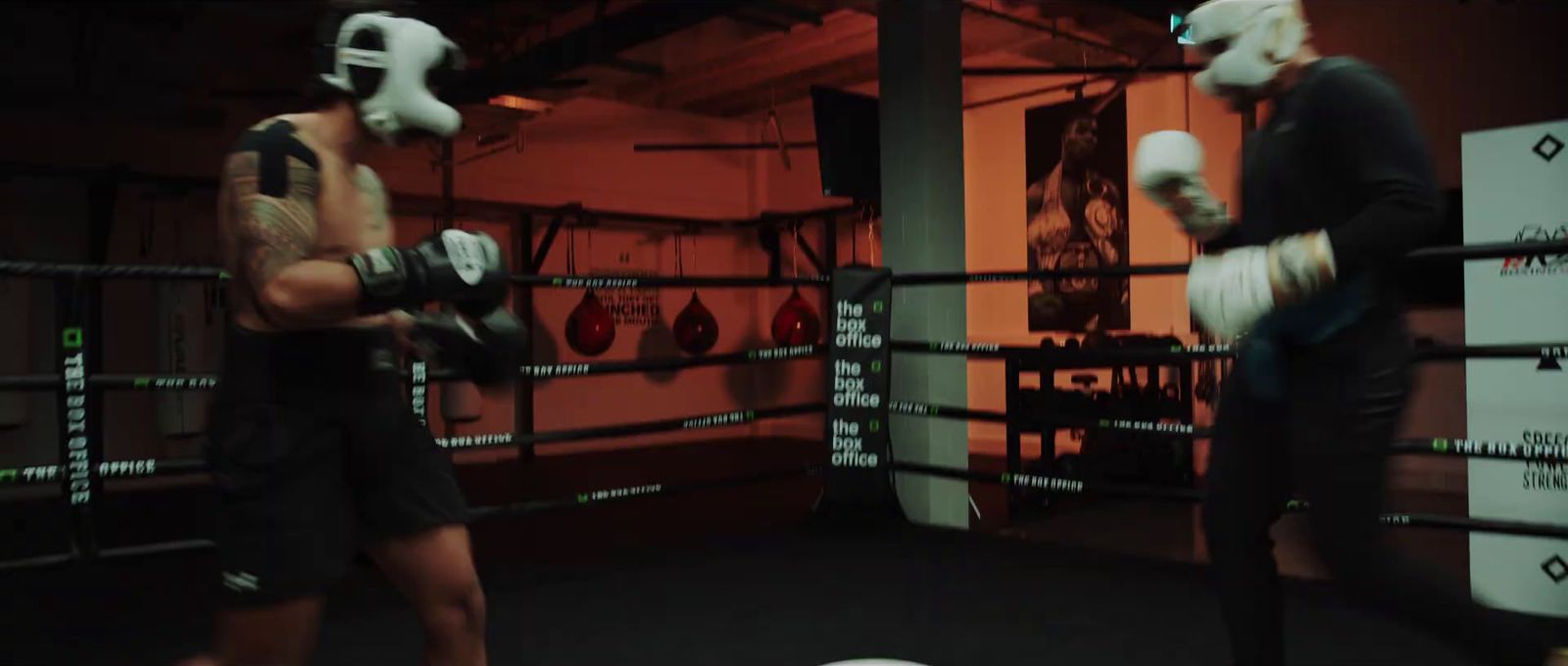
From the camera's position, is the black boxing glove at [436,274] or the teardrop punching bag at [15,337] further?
the teardrop punching bag at [15,337]

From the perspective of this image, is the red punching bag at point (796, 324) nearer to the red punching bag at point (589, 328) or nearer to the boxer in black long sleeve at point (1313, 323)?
the red punching bag at point (589, 328)

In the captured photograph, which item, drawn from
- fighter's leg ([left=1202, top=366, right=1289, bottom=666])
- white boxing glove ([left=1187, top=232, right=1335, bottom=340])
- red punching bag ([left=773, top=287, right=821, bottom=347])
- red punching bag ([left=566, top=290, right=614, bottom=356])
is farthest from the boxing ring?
red punching bag ([left=773, top=287, right=821, bottom=347])

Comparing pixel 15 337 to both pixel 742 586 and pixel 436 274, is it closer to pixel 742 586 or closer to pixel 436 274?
pixel 742 586

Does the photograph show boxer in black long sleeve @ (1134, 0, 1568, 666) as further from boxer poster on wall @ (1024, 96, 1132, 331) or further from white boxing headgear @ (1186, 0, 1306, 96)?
boxer poster on wall @ (1024, 96, 1132, 331)

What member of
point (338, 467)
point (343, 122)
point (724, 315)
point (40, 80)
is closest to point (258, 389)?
point (338, 467)

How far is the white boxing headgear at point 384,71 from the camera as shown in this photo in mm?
1390

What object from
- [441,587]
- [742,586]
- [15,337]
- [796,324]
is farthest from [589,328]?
[441,587]

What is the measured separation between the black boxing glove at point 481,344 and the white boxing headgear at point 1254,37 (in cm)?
109

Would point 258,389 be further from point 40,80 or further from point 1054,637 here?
point 40,80

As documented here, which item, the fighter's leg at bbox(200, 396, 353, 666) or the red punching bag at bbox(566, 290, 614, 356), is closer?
the fighter's leg at bbox(200, 396, 353, 666)

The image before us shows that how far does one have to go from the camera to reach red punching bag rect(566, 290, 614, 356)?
7.24m

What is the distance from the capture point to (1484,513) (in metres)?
2.63

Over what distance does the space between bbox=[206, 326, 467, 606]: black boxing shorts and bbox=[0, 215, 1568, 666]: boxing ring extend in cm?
95

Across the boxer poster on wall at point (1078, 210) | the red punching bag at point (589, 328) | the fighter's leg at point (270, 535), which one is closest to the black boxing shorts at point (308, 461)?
the fighter's leg at point (270, 535)
